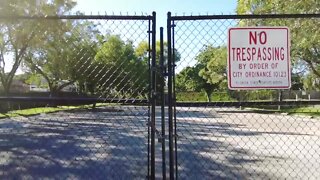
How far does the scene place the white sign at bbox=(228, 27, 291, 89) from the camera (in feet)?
15.2

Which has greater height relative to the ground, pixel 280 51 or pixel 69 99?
pixel 280 51

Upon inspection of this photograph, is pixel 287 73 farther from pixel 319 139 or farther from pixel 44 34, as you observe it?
pixel 44 34

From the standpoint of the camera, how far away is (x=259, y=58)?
4633 mm

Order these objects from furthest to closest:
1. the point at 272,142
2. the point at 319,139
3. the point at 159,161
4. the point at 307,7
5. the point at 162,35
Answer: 1. the point at 319,139
2. the point at 272,142
3. the point at 307,7
4. the point at 159,161
5. the point at 162,35

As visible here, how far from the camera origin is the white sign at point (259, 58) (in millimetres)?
4621

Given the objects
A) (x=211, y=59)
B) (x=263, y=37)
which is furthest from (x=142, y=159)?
(x=263, y=37)

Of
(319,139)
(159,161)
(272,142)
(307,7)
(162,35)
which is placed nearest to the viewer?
(162,35)

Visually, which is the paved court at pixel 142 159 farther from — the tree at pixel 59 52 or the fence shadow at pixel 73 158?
the tree at pixel 59 52

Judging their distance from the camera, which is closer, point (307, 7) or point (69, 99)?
point (69, 99)

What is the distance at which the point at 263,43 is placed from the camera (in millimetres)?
4625

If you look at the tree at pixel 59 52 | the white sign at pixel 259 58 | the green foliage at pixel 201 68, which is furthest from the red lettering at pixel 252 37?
the tree at pixel 59 52

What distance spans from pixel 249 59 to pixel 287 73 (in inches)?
18.6

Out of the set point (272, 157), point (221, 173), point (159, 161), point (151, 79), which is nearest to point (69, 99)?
point (151, 79)

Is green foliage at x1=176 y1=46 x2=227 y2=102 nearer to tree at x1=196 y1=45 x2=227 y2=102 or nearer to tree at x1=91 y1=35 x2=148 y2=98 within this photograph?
tree at x1=196 y1=45 x2=227 y2=102
